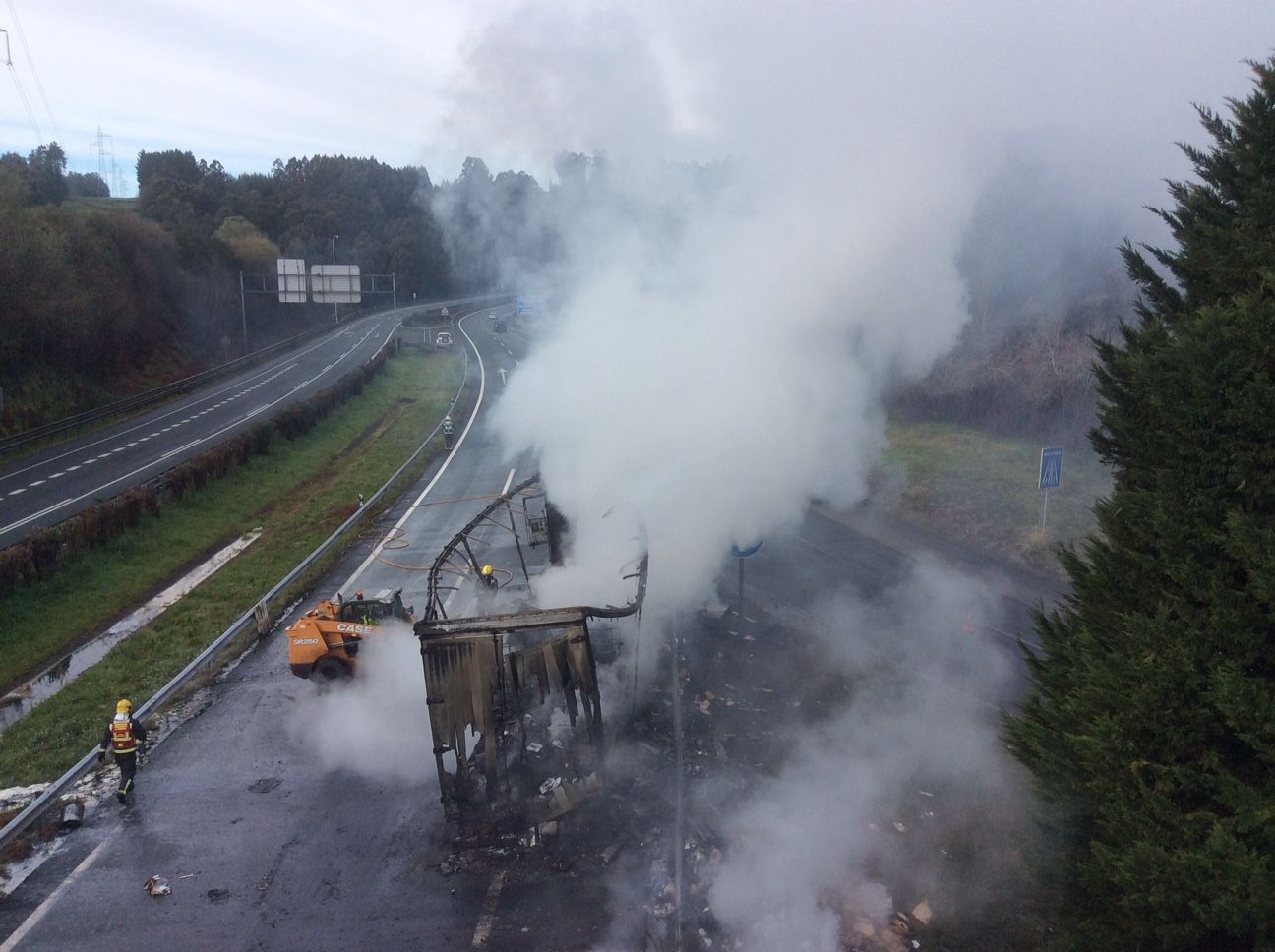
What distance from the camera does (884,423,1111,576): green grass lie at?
57.7 ft

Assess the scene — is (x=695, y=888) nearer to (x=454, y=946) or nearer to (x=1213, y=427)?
(x=454, y=946)

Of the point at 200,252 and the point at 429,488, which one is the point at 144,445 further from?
the point at 200,252

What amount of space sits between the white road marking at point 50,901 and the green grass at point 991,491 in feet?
50.2

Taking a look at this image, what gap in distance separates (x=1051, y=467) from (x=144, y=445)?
99.2 ft

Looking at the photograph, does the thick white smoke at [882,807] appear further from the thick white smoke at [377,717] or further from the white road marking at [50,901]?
the white road marking at [50,901]

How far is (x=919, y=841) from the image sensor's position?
9.05 m

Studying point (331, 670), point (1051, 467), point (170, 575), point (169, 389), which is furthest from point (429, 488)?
point (169, 389)

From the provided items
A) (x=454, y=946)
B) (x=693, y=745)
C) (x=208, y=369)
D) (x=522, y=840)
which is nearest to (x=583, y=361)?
(x=693, y=745)

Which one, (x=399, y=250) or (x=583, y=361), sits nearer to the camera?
(x=583, y=361)

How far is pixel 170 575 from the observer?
19703 mm

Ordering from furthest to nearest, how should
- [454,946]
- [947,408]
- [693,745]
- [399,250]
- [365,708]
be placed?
1. [399,250]
2. [947,408]
3. [365,708]
4. [693,745]
5. [454,946]

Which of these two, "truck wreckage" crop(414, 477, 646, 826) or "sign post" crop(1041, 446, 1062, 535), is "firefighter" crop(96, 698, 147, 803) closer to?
"truck wreckage" crop(414, 477, 646, 826)

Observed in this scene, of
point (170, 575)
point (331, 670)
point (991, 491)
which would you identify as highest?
point (991, 491)

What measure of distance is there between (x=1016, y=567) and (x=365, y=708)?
474 inches
